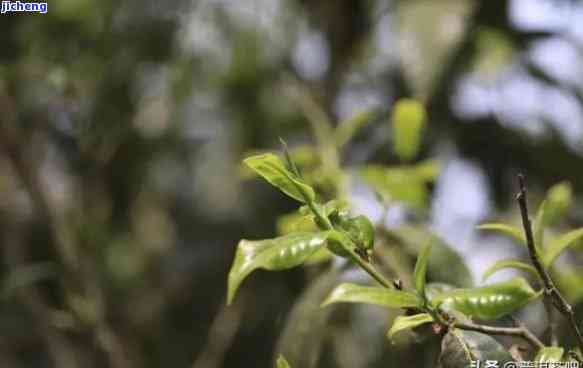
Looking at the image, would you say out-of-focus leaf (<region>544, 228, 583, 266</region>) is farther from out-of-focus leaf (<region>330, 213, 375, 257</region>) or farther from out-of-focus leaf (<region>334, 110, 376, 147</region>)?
out-of-focus leaf (<region>334, 110, 376, 147</region>)

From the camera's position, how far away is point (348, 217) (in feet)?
1.38

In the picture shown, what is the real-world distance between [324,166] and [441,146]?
0.31 metres

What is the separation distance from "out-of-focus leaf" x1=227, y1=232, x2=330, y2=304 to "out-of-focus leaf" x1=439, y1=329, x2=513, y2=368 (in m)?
0.09

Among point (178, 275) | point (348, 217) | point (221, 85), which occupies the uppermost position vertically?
point (348, 217)

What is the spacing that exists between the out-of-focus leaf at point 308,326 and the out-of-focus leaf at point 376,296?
0.24 m

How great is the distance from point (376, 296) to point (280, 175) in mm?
73

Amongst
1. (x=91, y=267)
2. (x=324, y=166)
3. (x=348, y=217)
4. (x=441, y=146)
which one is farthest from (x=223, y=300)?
(x=348, y=217)

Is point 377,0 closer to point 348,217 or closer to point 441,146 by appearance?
point 441,146

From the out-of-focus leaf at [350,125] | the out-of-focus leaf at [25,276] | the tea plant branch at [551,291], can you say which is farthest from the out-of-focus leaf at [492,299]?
the out-of-focus leaf at [25,276]

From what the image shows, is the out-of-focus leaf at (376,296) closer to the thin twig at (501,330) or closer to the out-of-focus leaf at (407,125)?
the thin twig at (501,330)

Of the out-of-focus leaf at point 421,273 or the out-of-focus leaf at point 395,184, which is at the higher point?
the out-of-focus leaf at point 421,273

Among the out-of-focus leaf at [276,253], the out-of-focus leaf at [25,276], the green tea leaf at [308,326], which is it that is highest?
the out-of-focus leaf at [276,253]

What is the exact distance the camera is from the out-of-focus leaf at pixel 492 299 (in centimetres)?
39

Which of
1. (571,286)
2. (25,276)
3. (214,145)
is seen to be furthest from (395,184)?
(214,145)
